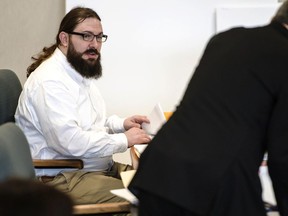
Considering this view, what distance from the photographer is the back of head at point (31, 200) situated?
0.75 metres

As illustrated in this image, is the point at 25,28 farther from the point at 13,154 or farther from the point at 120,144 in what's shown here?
the point at 13,154

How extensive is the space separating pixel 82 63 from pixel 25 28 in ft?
4.14

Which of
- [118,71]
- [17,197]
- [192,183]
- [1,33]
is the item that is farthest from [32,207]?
[1,33]

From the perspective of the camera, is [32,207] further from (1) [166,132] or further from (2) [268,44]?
(2) [268,44]

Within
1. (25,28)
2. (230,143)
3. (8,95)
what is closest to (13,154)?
(230,143)

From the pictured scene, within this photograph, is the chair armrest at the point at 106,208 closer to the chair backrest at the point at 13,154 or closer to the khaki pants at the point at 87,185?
the khaki pants at the point at 87,185

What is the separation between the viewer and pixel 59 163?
7.54 ft

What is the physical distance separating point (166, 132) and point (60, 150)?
965 millimetres

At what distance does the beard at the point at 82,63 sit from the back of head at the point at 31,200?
1710mm

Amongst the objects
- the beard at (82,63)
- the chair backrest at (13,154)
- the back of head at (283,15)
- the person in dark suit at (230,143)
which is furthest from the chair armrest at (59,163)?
the back of head at (283,15)

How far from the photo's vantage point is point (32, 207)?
2.49 feet

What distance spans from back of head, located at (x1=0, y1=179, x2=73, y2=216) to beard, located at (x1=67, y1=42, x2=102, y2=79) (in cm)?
171

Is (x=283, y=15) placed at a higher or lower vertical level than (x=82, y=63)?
higher

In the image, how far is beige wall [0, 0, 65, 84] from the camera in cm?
355
